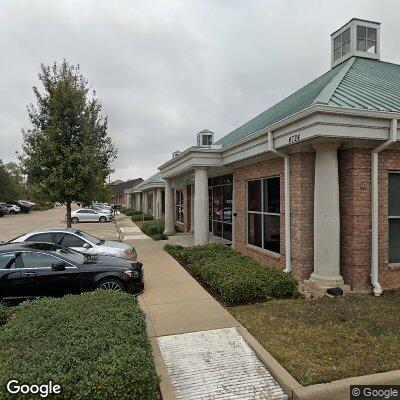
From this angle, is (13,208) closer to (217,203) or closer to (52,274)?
(217,203)

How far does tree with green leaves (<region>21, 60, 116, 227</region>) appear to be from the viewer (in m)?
12.6

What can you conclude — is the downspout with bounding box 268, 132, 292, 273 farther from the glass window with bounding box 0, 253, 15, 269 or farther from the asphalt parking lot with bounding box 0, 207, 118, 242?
the asphalt parking lot with bounding box 0, 207, 118, 242

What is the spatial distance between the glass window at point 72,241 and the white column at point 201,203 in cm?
472

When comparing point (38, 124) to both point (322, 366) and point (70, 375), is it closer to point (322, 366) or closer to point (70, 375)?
point (70, 375)

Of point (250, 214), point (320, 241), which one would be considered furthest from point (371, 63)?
point (320, 241)

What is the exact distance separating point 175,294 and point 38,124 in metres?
10.3

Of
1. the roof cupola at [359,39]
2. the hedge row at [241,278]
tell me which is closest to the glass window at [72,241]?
the hedge row at [241,278]

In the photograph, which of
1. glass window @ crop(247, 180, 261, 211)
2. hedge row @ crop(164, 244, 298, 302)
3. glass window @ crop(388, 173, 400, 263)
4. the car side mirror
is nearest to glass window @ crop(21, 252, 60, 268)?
the car side mirror

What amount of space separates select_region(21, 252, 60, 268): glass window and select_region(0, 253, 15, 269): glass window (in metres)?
0.20

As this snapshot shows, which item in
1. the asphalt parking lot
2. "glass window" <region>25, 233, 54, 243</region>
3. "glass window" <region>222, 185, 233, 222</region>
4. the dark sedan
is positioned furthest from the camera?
the asphalt parking lot

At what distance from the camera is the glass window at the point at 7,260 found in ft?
21.4

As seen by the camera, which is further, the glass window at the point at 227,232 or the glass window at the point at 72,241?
the glass window at the point at 227,232

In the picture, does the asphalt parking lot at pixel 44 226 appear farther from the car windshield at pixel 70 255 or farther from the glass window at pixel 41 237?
the car windshield at pixel 70 255

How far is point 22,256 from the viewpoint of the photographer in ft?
21.8
